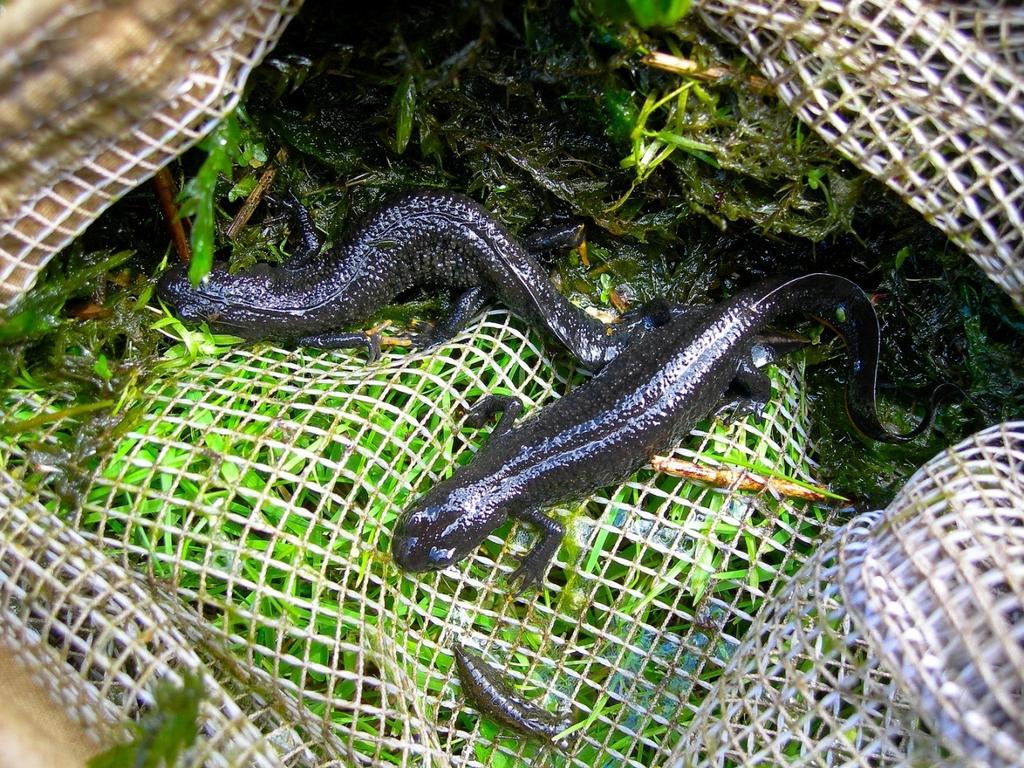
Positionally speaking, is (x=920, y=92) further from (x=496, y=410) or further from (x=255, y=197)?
(x=255, y=197)

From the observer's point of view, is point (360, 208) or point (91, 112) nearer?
point (91, 112)

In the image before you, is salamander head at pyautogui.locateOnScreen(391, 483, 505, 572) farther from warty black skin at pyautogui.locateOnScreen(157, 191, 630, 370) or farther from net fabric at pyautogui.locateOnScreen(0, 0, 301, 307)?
net fabric at pyautogui.locateOnScreen(0, 0, 301, 307)

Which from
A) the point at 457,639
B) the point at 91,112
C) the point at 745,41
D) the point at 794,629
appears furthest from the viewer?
the point at 457,639

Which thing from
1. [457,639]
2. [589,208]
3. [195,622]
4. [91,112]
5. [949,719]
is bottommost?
[457,639]

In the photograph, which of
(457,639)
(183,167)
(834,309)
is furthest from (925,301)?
(183,167)

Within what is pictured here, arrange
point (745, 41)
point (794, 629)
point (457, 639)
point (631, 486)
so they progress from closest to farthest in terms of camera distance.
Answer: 1. point (745, 41)
2. point (794, 629)
3. point (457, 639)
4. point (631, 486)

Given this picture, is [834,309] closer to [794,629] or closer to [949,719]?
[794,629]

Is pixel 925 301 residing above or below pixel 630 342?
above
